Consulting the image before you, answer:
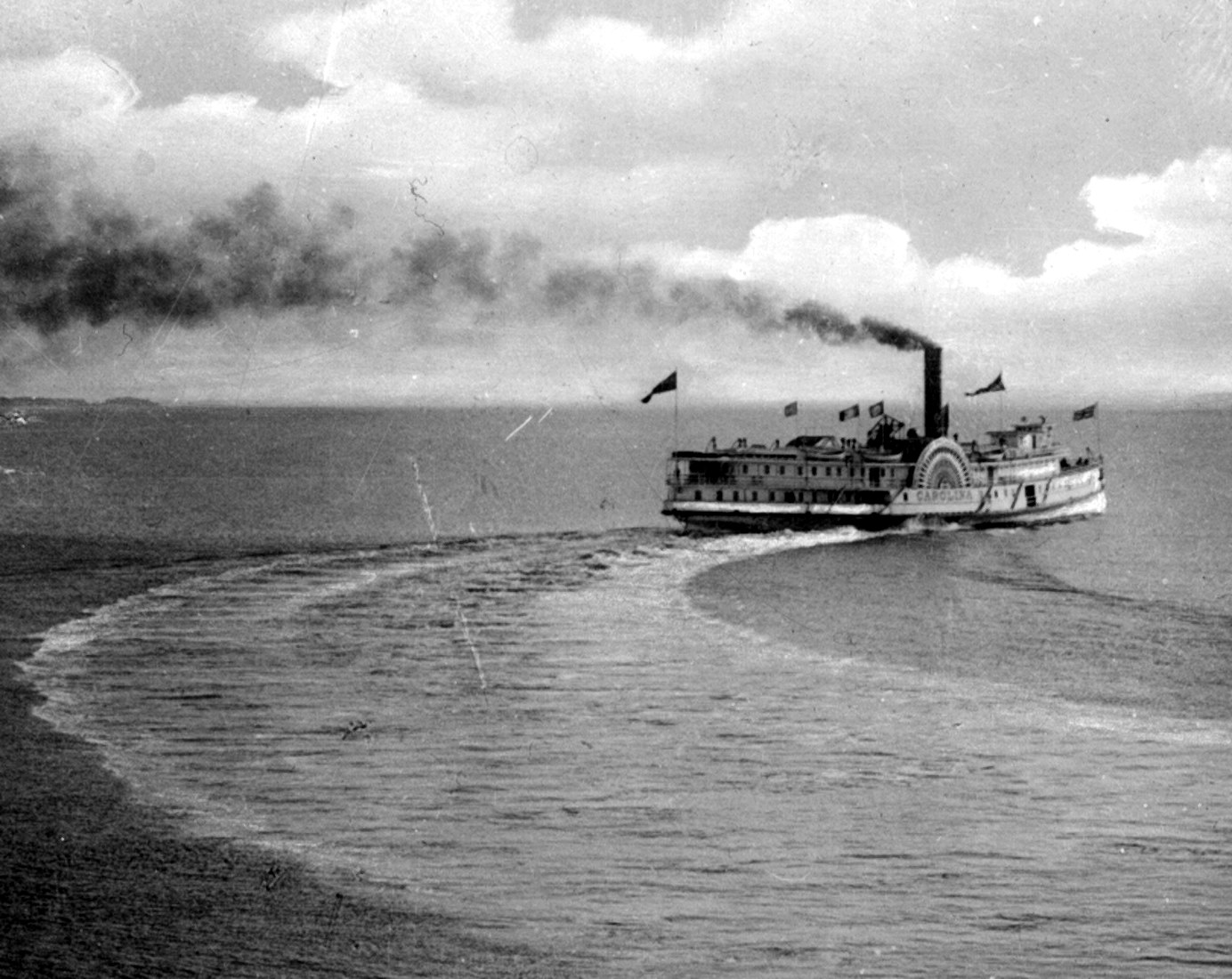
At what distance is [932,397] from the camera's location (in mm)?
87312

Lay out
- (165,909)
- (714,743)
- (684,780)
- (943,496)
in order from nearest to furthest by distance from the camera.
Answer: (165,909) → (684,780) → (714,743) → (943,496)

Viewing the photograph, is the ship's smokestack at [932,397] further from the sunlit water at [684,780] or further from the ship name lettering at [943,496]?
the sunlit water at [684,780]

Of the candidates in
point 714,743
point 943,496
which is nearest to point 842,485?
point 943,496

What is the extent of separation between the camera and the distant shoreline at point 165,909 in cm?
1803

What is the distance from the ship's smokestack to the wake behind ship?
494mm

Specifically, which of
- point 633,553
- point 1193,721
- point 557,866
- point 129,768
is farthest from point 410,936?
point 633,553

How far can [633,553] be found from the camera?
64938mm

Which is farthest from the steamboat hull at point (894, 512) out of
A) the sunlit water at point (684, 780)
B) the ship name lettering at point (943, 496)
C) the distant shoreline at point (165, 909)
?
the distant shoreline at point (165, 909)

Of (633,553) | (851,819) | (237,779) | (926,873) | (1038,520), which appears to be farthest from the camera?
(1038,520)

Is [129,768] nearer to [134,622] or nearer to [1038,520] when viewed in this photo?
[134,622]

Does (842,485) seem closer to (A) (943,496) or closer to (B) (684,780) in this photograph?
(A) (943,496)

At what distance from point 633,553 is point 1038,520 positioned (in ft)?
108

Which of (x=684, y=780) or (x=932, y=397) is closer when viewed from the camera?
(x=684, y=780)

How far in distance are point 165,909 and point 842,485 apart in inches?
2481
